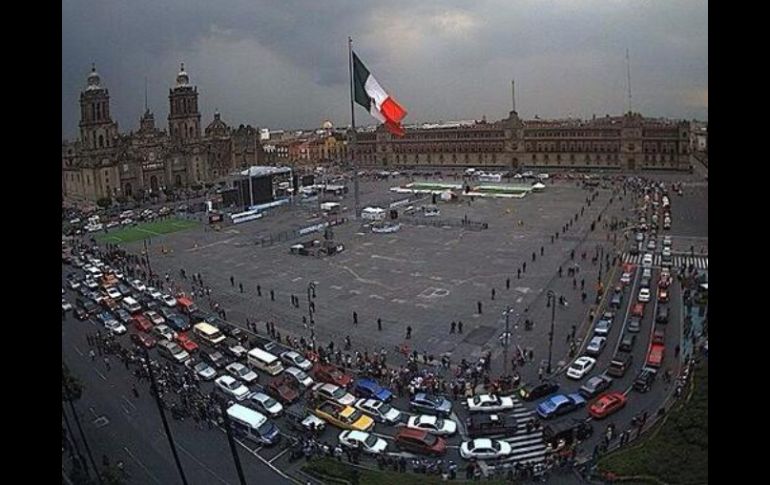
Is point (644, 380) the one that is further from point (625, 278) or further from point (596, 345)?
point (625, 278)

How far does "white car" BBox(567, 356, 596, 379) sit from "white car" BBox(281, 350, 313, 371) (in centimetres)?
450

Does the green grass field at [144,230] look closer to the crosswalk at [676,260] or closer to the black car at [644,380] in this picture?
the crosswalk at [676,260]

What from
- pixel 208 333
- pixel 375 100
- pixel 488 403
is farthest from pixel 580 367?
pixel 375 100

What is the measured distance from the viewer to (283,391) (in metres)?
10.6

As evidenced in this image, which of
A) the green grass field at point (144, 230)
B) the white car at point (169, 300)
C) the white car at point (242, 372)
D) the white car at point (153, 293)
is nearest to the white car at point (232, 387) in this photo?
the white car at point (242, 372)

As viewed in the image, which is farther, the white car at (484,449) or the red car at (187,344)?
the red car at (187,344)

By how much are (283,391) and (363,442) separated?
84.6 inches

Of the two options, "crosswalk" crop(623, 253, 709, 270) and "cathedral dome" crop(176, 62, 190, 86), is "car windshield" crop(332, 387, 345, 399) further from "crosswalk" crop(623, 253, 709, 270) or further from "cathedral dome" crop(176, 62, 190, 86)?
"cathedral dome" crop(176, 62, 190, 86)

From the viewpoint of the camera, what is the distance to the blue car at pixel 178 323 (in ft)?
46.3

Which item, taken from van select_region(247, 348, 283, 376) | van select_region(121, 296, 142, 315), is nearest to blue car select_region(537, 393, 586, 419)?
van select_region(247, 348, 283, 376)

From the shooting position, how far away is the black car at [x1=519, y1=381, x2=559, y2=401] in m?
10.2

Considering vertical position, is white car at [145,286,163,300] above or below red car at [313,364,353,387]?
above

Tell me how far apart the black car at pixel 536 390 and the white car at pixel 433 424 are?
1.45 meters
